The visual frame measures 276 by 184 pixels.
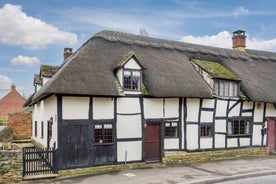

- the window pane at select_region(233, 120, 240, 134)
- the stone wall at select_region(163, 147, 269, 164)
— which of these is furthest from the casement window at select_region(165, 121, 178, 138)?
the window pane at select_region(233, 120, 240, 134)

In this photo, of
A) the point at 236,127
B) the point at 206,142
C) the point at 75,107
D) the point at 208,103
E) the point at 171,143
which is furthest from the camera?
the point at 236,127

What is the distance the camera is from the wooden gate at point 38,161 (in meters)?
12.1

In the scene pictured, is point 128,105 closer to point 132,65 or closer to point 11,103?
point 132,65

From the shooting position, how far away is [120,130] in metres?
14.2

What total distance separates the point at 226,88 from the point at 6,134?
17.1m

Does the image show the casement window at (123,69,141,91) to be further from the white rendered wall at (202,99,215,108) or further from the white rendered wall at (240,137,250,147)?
the white rendered wall at (240,137,250,147)

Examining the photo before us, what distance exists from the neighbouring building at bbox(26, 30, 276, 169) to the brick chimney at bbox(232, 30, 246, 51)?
3077mm

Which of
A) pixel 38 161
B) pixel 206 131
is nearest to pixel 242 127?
pixel 206 131

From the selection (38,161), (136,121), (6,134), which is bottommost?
(6,134)

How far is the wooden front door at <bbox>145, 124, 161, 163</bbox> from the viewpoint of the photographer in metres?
15.0

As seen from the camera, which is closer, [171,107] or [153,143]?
[153,143]

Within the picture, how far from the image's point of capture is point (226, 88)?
17.4 meters

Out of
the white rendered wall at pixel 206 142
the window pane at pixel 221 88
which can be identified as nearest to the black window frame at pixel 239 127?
the white rendered wall at pixel 206 142

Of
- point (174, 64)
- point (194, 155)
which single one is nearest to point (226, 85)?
point (174, 64)
